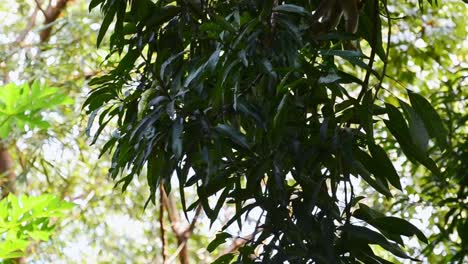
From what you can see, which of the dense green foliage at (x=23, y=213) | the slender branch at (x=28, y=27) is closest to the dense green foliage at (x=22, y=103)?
the dense green foliage at (x=23, y=213)

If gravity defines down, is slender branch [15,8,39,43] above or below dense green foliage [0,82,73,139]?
above

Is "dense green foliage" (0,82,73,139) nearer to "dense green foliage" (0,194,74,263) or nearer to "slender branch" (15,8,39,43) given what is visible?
"dense green foliage" (0,194,74,263)

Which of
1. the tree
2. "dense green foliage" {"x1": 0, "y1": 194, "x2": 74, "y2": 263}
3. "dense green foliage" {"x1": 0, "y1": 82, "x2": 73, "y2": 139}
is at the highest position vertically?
"dense green foliage" {"x1": 0, "y1": 82, "x2": 73, "y2": 139}

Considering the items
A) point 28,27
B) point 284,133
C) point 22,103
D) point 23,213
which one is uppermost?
point 28,27

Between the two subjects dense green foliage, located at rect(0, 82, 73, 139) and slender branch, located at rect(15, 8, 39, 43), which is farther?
slender branch, located at rect(15, 8, 39, 43)

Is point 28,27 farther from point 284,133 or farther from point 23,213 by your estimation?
point 284,133

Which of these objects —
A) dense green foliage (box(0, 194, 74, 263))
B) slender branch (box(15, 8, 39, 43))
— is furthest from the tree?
slender branch (box(15, 8, 39, 43))

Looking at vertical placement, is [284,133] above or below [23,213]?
below

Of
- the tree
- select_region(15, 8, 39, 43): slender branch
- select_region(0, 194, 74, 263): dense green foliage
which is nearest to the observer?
the tree

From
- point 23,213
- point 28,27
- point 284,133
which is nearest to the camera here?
point 284,133

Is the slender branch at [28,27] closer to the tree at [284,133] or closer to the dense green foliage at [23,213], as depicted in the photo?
the dense green foliage at [23,213]

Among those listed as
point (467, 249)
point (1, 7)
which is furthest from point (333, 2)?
point (1, 7)

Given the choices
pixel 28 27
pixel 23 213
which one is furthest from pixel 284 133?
pixel 28 27

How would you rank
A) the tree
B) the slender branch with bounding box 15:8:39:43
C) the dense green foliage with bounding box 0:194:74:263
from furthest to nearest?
the slender branch with bounding box 15:8:39:43
the dense green foliage with bounding box 0:194:74:263
the tree
